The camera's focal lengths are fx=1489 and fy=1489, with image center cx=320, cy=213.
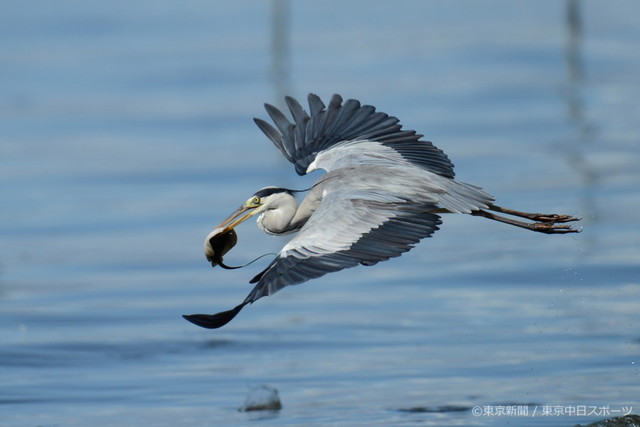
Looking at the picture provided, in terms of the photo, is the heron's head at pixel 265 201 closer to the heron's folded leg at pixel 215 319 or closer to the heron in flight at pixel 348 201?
the heron in flight at pixel 348 201

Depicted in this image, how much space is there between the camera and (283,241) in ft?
52.2

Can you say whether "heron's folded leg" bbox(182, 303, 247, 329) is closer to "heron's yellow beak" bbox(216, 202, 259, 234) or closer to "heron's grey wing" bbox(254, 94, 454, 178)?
"heron's yellow beak" bbox(216, 202, 259, 234)

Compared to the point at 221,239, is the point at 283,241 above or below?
above

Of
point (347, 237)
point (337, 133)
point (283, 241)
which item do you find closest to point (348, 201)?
point (347, 237)

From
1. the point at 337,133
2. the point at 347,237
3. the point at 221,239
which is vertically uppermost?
the point at 337,133

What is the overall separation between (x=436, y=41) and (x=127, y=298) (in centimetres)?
1518

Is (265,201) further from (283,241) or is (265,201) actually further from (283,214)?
(283,241)

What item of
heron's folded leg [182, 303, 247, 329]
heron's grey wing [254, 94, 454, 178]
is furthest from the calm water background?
heron's folded leg [182, 303, 247, 329]

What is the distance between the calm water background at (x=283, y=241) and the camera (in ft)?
36.0

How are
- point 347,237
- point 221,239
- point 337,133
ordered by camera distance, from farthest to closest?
point 337,133
point 221,239
point 347,237

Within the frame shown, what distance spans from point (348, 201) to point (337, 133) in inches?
55.2

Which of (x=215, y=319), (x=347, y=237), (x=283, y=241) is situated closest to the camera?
(x=215, y=319)

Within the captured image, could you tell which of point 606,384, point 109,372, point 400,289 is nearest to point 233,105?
point 400,289

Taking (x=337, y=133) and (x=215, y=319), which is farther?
(x=337, y=133)
